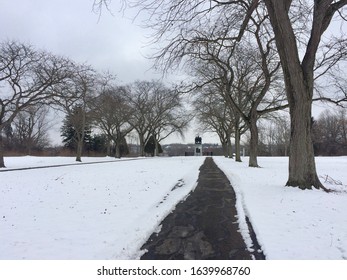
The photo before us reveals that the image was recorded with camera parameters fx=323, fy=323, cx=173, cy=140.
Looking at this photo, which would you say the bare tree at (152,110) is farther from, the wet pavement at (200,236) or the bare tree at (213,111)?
the wet pavement at (200,236)

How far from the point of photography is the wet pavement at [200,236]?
15.9 feet

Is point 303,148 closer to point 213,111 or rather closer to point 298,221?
point 298,221

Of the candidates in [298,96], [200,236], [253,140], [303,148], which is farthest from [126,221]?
[253,140]

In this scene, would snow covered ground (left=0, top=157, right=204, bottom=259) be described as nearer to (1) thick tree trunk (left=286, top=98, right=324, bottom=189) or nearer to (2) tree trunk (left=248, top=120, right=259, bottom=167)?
(1) thick tree trunk (left=286, top=98, right=324, bottom=189)

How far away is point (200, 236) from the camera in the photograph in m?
5.85

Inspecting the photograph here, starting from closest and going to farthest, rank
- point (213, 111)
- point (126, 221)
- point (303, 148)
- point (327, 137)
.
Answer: point (126, 221) < point (303, 148) < point (213, 111) < point (327, 137)

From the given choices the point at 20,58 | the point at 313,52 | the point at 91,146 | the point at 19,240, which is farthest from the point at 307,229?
the point at 91,146

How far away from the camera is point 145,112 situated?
2336 inches

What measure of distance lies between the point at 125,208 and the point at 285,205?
4.22 meters

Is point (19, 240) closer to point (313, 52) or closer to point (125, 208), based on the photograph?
point (125, 208)

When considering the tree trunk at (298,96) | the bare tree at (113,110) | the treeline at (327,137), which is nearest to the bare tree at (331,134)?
the treeline at (327,137)

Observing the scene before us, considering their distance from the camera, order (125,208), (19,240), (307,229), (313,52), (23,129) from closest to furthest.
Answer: (19,240) < (307,229) < (125,208) < (313,52) < (23,129)

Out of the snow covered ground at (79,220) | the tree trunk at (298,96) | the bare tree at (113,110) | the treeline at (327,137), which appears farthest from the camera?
the treeline at (327,137)

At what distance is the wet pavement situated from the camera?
483 centimetres
